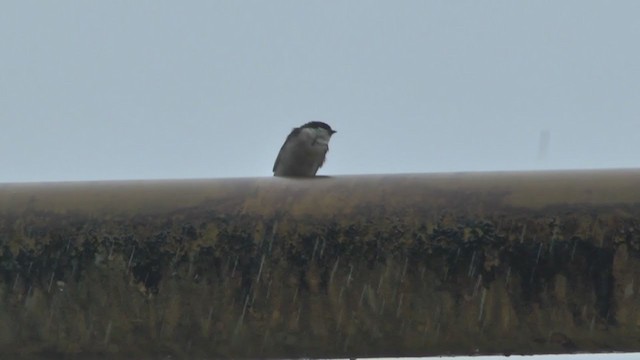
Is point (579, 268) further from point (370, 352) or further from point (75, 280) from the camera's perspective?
point (75, 280)

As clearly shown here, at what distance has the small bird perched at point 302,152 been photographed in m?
7.73

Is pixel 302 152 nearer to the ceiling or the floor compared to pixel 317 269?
nearer to the ceiling

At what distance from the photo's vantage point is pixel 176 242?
6.09ft

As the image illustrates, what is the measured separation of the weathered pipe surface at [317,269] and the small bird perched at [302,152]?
18.8 ft

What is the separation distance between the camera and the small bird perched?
25.4ft

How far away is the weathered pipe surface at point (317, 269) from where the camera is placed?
1793 mm

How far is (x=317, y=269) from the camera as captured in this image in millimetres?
1826

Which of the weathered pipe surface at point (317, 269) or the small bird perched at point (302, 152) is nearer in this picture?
the weathered pipe surface at point (317, 269)

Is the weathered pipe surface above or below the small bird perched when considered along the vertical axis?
below

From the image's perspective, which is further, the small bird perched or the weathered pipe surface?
the small bird perched

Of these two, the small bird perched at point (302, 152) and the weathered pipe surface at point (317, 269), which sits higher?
the small bird perched at point (302, 152)

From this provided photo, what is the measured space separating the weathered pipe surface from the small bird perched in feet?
18.8

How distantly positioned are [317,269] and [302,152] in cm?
591

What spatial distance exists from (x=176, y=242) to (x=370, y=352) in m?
0.43
